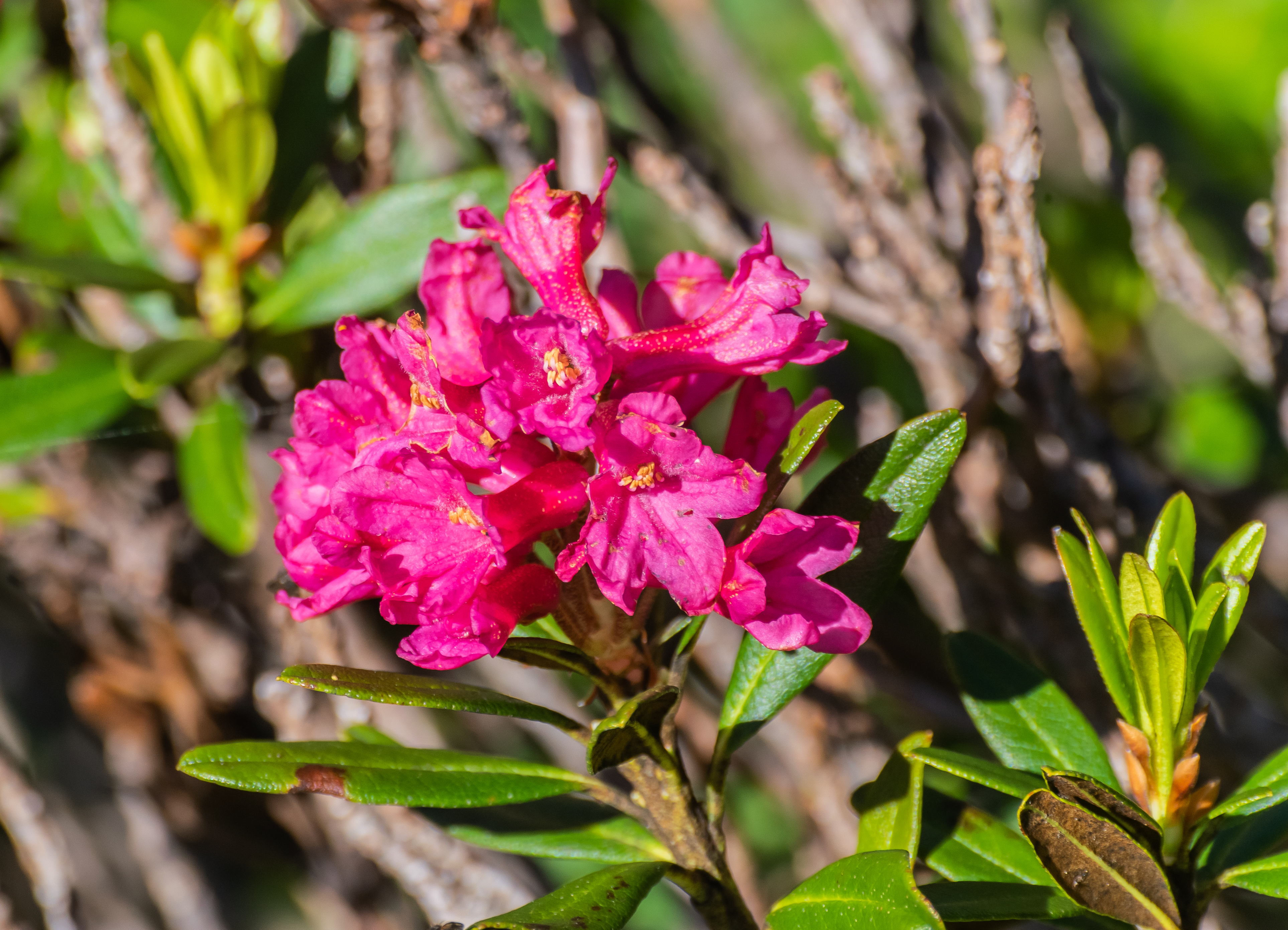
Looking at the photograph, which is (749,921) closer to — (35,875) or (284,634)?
(284,634)

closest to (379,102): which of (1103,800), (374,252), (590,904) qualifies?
(374,252)

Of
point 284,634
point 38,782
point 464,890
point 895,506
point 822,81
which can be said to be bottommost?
point 38,782

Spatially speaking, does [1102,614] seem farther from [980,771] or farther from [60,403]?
[60,403]

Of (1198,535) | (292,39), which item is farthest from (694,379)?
(292,39)

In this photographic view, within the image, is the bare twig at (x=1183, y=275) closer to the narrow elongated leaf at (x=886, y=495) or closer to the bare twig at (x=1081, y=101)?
the bare twig at (x=1081, y=101)

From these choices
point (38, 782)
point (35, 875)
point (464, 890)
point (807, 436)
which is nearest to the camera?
point (807, 436)
